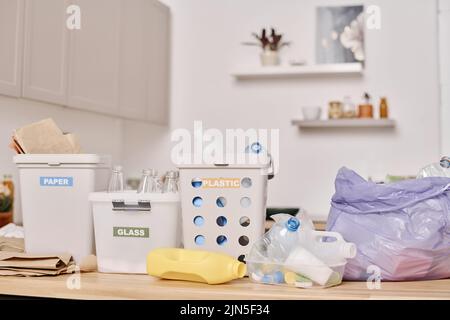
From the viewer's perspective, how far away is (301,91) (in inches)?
152

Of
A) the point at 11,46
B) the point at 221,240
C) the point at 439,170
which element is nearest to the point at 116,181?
the point at 221,240

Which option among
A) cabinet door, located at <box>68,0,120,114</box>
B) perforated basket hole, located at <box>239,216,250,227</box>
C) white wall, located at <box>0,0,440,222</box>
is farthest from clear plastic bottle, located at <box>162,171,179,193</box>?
white wall, located at <box>0,0,440,222</box>

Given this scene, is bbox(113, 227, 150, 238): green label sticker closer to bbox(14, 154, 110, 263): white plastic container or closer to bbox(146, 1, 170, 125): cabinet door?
bbox(14, 154, 110, 263): white plastic container

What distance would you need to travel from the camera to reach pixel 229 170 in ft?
4.53

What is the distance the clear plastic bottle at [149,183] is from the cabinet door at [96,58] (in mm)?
1717

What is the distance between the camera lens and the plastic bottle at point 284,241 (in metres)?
1.23

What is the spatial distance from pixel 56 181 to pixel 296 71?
254 centimetres

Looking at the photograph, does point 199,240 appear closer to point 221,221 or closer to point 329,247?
point 221,221

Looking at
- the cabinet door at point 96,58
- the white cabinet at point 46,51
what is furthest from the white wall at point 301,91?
the white cabinet at point 46,51

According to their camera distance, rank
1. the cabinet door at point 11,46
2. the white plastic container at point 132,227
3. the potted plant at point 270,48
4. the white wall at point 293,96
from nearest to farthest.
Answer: the white plastic container at point 132,227 < the cabinet door at point 11,46 < the white wall at point 293,96 < the potted plant at point 270,48

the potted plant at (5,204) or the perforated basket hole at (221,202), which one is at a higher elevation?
the perforated basket hole at (221,202)

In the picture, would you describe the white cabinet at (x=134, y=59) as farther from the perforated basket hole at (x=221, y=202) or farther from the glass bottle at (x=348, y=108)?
the perforated basket hole at (x=221, y=202)

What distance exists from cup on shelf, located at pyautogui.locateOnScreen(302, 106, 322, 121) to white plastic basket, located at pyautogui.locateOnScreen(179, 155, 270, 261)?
93.4 inches

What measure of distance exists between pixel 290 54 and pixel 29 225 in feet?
9.13
